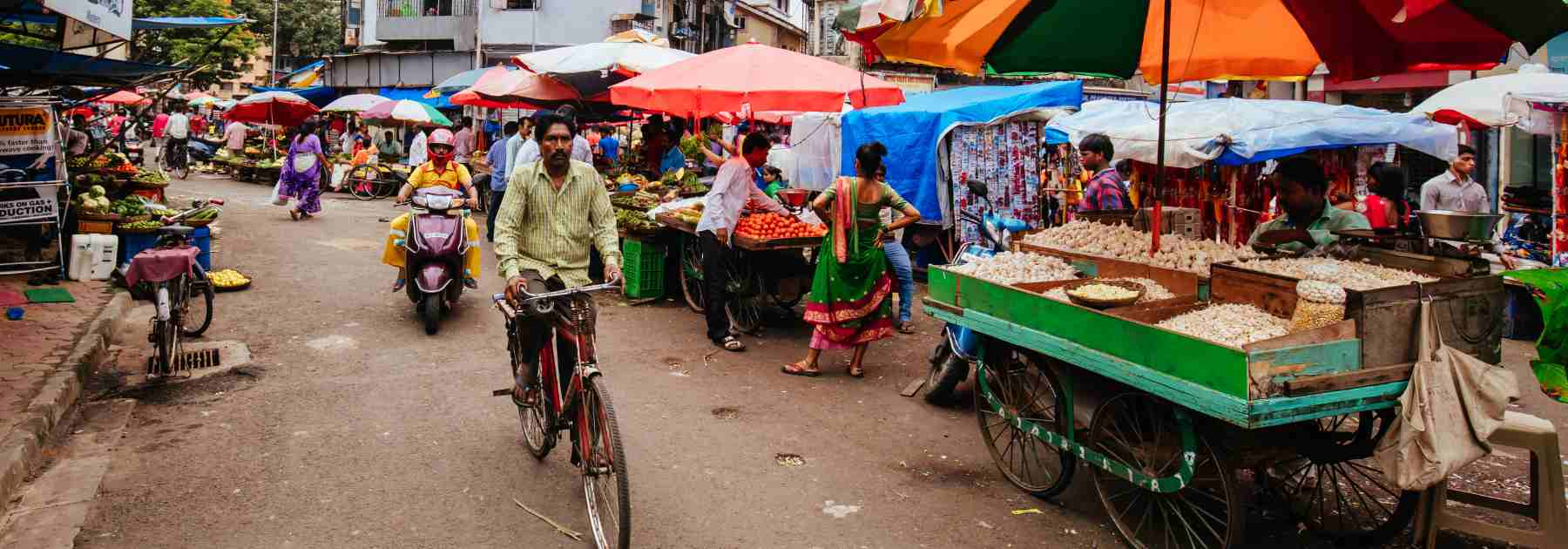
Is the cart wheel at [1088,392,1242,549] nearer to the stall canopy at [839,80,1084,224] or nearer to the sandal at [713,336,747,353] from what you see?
the sandal at [713,336,747,353]

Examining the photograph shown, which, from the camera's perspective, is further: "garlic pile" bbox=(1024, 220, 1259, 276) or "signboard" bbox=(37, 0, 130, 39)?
"signboard" bbox=(37, 0, 130, 39)

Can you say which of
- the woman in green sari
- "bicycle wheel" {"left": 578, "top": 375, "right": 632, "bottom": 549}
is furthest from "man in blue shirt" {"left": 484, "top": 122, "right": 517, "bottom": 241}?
"bicycle wheel" {"left": 578, "top": 375, "right": 632, "bottom": 549}

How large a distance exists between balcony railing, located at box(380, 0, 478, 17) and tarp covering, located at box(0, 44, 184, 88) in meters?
27.7

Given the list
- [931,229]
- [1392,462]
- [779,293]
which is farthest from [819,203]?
[931,229]

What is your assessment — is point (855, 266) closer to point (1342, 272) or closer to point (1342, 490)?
point (1342, 490)

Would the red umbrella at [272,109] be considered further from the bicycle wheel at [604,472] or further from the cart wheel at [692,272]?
the bicycle wheel at [604,472]

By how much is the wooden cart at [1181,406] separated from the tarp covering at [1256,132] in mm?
5365

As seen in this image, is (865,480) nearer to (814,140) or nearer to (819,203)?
(819,203)

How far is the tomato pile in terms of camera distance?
29.1ft

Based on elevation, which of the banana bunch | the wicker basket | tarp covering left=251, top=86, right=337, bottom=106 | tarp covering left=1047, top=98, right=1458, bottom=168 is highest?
tarp covering left=251, top=86, right=337, bottom=106

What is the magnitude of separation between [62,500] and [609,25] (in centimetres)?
3231

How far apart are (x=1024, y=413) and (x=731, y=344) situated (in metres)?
3.65

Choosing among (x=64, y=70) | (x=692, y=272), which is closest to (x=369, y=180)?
(x=64, y=70)

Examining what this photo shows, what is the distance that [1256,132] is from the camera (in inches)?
400
